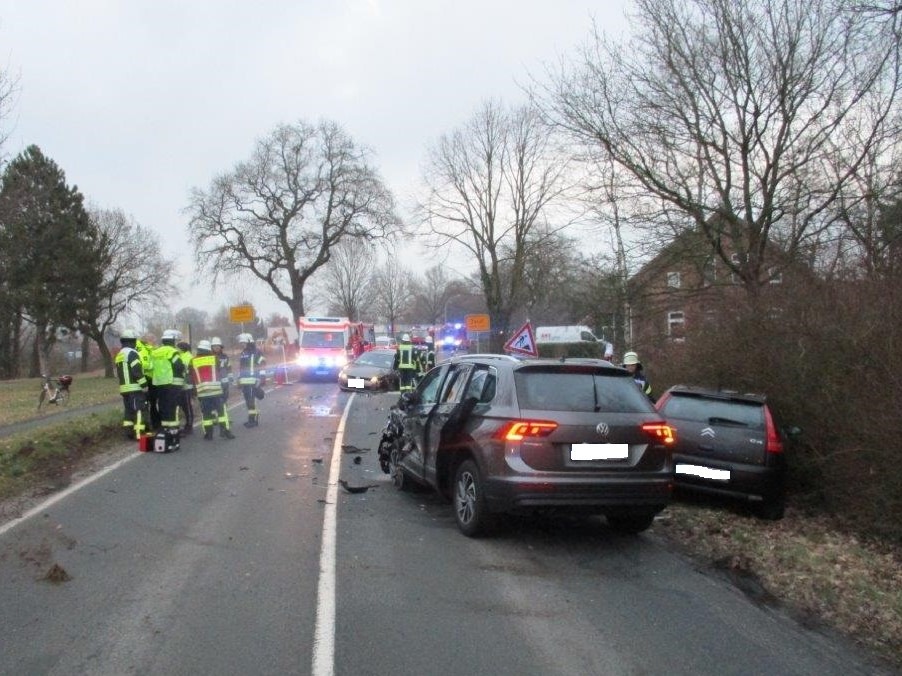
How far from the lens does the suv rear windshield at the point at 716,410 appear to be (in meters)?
9.36

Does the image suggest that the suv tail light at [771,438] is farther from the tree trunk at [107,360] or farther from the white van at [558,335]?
the tree trunk at [107,360]

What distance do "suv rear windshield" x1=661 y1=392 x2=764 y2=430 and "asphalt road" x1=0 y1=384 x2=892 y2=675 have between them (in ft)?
7.14

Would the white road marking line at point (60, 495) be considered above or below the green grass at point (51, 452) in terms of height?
below

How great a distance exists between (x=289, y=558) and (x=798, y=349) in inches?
271

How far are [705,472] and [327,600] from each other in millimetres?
5057

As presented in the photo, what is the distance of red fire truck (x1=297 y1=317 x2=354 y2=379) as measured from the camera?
1364 inches

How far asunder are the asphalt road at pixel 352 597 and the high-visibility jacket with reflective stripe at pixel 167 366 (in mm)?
3884

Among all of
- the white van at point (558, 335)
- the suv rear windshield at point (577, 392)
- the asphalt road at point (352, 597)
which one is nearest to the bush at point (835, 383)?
the asphalt road at point (352, 597)

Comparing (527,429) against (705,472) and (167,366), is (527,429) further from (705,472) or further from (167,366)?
(167,366)

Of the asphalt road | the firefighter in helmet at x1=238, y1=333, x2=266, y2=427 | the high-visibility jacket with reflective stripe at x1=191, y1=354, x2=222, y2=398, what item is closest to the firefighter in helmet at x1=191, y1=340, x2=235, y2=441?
the high-visibility jacket with reflective stripe at x1=191, y1=354, x2=222, y2=398

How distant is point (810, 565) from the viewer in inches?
263

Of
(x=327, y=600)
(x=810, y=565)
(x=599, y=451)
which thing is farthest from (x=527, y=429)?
(x=810, y=565)

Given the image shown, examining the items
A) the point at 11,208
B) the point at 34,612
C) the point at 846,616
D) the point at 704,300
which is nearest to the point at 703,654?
the point at 846,616

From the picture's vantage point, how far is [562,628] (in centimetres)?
520
